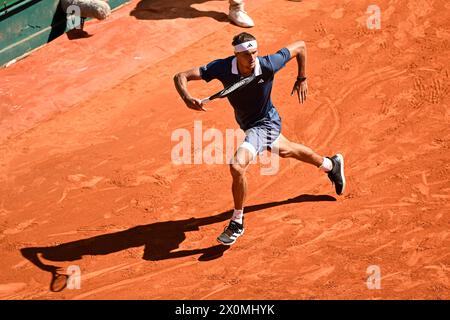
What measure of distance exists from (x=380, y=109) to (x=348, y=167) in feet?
5.17

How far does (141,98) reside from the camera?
452 inches

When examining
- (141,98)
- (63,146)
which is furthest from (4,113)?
(141,98)

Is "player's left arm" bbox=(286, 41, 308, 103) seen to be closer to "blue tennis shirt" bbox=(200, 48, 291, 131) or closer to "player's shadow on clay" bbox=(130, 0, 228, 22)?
"blue tennis shirt" bbox=(200, 48, 291, 131)

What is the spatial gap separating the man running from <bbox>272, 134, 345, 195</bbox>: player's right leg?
0.05 ft

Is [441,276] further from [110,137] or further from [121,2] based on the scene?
[121,2]

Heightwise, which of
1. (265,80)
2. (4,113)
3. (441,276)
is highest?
(265,80)

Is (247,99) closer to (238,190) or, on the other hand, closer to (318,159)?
(238,190)

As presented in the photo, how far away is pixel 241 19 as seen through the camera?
13.1 m

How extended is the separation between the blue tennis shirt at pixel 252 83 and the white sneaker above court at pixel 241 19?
478cm

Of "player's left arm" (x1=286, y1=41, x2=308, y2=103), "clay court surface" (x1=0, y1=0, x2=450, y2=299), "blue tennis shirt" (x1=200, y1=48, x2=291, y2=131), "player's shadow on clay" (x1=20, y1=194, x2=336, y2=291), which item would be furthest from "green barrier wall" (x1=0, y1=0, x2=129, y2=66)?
"player's left arm" (x1=286, y1=41, x2=308, y2=103)

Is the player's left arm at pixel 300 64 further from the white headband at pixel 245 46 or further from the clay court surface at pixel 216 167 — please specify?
the clay court surface at pixel 216 167

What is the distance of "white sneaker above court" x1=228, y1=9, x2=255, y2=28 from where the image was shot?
1307 centimetres

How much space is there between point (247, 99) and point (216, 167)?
1787 mm

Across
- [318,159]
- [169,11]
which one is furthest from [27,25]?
[318,159]
